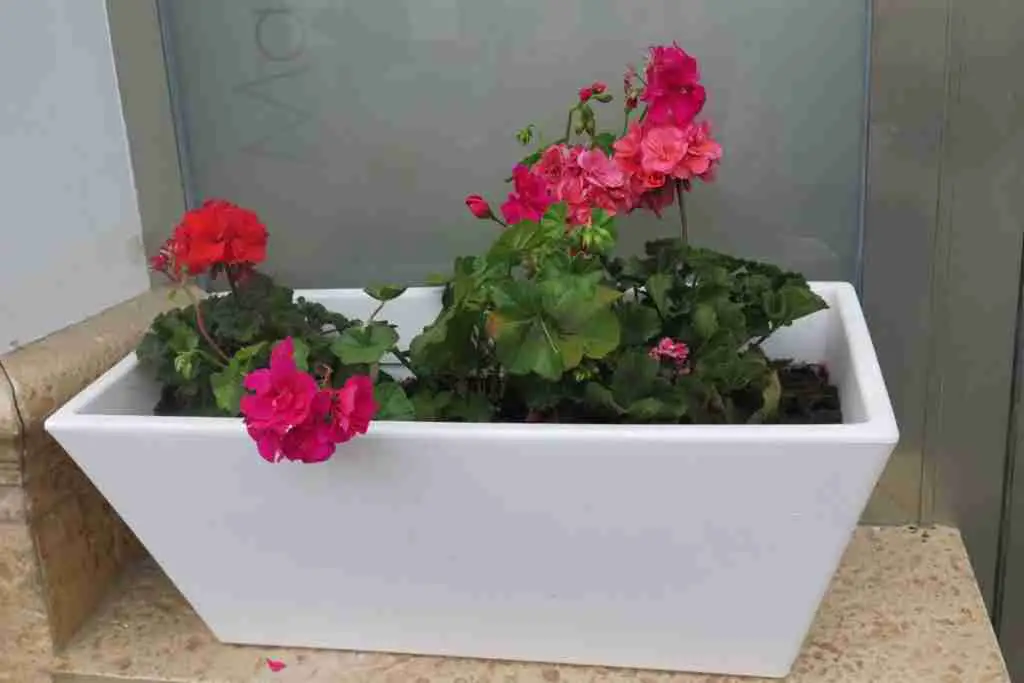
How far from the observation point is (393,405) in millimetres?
579

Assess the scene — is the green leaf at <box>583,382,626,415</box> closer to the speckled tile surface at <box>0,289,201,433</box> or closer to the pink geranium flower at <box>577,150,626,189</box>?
the pink geranium flower at <box>577,150,626,189</box>

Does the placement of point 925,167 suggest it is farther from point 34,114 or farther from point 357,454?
point 34,114

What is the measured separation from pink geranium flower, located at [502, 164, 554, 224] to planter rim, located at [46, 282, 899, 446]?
0.16 m

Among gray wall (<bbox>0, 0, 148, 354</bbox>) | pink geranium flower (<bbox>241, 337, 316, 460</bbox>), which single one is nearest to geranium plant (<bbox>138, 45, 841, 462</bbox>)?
pink geranium flower (<bbox>241, 337, 316, 460</bbox>)

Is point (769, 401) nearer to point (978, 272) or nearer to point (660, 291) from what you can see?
point (660, 291)

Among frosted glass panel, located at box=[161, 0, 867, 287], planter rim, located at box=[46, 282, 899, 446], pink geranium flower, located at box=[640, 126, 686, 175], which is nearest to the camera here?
planter rim, located at box=[46, 282, 899, 446]

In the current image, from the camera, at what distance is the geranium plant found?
1.76ft

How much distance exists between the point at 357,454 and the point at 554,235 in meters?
0.17

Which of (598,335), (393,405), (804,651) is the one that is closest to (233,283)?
(393,405)

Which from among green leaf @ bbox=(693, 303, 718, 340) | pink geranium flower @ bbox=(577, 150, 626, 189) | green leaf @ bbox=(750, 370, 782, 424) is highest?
pink geranium flower @ bbox=(577, 150, 626, 189)

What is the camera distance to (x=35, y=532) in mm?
634

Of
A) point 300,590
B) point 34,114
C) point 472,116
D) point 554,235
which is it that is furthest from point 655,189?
point 34,114

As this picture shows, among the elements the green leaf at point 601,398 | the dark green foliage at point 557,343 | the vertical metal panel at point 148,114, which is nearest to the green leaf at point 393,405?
the dark green foliage at point 557,343

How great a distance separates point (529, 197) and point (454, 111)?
0.61 feet
